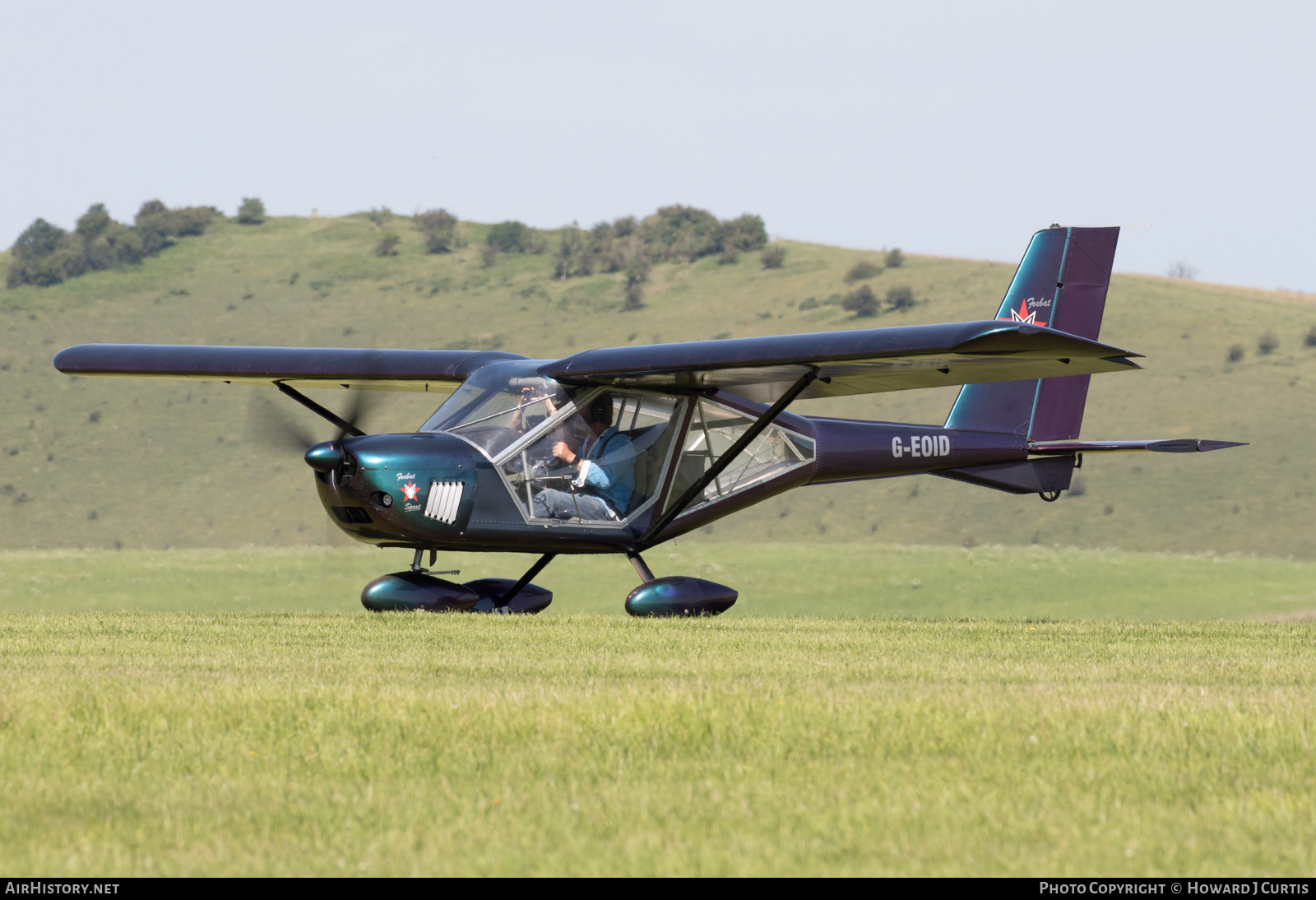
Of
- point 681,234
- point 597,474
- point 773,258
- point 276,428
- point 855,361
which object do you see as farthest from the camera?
point 681,234

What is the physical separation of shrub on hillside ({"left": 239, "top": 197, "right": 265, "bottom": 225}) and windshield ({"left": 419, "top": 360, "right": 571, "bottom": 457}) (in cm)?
11076

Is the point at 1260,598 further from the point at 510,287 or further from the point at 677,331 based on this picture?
the point at 510,287

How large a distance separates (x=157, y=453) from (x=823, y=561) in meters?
44.7

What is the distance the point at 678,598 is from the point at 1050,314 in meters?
7.05

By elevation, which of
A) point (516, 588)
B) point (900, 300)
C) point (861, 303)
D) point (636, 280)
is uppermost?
point (900, 300)

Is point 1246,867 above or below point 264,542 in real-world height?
above

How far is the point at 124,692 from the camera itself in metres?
7.74

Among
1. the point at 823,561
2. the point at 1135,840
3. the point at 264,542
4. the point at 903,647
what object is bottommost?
the point at 264,542

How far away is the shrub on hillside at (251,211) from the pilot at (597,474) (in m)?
111

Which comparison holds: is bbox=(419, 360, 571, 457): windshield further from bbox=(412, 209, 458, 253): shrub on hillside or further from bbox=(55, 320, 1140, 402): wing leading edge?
bbox=(412, 209, 458, 253): shrub on hillside

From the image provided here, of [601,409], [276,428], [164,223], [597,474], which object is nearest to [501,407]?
[601,409]

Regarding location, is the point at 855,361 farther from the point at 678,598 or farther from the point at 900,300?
the point at 900,300

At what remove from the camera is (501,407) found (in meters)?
15.7

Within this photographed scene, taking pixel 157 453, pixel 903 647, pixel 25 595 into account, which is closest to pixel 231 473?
pixel 157 453
